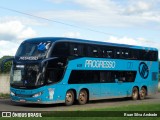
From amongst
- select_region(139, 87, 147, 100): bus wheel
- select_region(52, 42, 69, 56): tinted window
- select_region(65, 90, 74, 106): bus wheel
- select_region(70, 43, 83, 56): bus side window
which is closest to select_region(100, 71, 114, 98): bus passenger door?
select_region(70, 43, 83, 56): bus side window

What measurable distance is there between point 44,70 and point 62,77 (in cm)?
151

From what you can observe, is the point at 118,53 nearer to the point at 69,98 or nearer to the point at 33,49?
the point at 69,98

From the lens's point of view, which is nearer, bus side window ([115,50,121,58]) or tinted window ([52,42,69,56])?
tinted window ([52,42,69,56])

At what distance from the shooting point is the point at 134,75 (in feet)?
103

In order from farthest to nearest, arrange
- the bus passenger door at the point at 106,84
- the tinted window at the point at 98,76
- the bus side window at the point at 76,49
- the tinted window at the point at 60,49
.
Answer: the bus passenger door at the point at 106,84
the tinted window at the point at 98,76
the bus side window at the point at 76,49
the tinted window at the point at 60,49

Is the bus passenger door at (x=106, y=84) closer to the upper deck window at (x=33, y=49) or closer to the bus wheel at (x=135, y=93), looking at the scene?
the bus wheel at (x=135, y=93)

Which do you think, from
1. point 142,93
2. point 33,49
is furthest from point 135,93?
point 33,49

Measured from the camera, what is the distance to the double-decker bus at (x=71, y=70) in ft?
77.0

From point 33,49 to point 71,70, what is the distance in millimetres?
2398

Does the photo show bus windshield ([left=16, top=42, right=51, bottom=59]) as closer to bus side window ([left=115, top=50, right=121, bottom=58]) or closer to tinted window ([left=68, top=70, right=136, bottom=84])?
tinted window ([left=68, top=70, right=136, bottom=84])

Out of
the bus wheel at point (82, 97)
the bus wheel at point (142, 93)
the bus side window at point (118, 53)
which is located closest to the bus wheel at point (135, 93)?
the bus wheel at point (142, 93)

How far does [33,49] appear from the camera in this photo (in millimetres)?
24141

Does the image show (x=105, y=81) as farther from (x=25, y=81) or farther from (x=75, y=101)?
(x=25, y=81)

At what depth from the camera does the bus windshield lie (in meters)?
23.6
